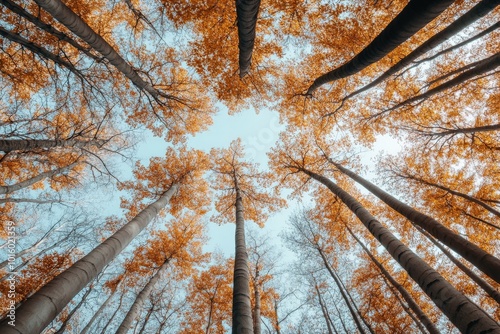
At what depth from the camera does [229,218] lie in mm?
11180

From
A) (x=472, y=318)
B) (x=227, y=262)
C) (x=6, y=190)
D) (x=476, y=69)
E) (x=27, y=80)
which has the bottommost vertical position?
(x=472, y=318)

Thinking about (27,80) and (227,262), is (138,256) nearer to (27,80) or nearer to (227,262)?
(227,262)

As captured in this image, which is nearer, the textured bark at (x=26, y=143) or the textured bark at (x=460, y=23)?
the textured bark at (x=460, y=23)

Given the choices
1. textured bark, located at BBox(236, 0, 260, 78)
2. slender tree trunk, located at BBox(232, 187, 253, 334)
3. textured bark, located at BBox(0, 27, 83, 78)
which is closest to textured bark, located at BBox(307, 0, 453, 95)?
textured bark, located at BBox(236, 0, 260, 78)

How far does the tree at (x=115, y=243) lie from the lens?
224 centimetres

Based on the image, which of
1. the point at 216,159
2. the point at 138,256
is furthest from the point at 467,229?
the point at 138,256

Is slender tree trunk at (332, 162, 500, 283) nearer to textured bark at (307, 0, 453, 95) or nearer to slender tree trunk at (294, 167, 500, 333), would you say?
slender tree trunk at (294, 167, 500, 333)

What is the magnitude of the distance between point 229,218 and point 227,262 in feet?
17.6

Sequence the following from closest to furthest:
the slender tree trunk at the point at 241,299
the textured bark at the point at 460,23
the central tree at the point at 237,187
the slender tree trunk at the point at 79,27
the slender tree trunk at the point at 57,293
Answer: the slender tree trunk at the point at 57,293 < the slender tree trunk at the point at 241,299 < the textured bark at the point at 460,23 < the slender tree trunk at the point at 79,27 < the central tree at the point at 237,187

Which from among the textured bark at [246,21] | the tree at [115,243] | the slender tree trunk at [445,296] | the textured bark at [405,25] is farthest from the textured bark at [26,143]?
the slender tree trunk at [445,296]

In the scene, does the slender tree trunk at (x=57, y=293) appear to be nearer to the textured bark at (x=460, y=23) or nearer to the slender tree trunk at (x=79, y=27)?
the slender tree trunk at (x=79, y=27)

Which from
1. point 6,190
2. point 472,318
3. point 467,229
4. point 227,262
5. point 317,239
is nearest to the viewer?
point 472,318

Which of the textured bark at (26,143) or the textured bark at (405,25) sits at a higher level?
the textured bark at (26,143)

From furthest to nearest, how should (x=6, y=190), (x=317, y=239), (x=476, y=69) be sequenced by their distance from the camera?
(x=317, y=239)
(x=6, y=190)
(x=476, y=69)
